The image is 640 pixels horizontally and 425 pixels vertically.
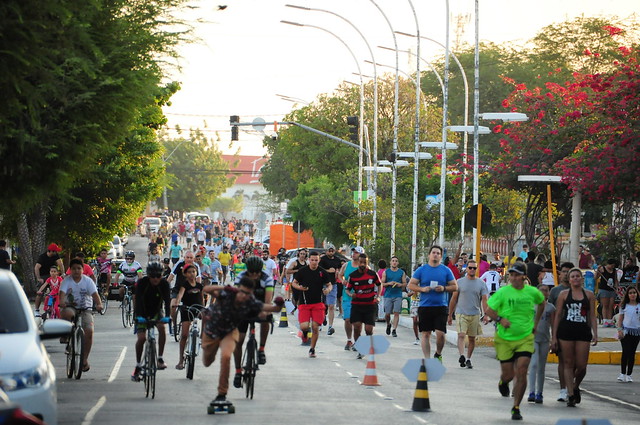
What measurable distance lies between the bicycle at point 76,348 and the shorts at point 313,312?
4.58m

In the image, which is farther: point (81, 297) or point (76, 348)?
point (81, 297)

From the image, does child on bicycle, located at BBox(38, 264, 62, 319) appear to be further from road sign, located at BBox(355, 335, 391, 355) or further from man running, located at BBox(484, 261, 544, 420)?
man running, located at BBox(484, 261, 544, 420)

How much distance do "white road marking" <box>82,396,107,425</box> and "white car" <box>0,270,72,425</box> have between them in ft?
7.27

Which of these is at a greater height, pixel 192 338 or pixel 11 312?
pixel 11 312

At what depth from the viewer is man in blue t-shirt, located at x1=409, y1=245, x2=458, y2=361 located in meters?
19.6

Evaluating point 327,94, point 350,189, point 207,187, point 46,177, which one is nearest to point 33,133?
point 46,177

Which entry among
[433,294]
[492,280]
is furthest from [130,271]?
[433,294]

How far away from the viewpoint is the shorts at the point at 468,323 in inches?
822

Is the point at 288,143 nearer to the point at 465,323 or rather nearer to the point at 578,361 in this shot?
the point at 465,323

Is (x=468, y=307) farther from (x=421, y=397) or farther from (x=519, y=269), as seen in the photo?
(x=421, y=397)

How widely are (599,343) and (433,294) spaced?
7.60 m

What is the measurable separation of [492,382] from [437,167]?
40.0m

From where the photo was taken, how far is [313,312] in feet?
70.9

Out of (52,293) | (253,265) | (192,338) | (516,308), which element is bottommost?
(192,338)
